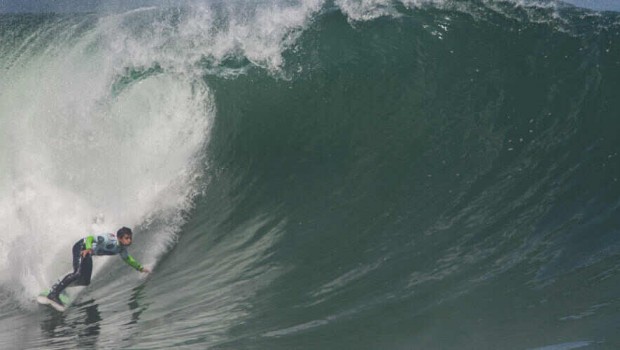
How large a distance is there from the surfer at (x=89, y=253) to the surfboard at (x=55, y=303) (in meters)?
0.03

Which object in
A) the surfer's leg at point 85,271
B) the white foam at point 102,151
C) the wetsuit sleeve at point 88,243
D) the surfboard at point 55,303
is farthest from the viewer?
the white foam at point 102,151

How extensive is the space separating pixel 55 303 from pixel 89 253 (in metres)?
0.66

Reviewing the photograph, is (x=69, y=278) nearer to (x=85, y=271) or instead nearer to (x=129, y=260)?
(x=85, y=271)

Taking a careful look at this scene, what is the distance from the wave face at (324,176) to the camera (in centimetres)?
660

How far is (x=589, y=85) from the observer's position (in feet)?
31.3

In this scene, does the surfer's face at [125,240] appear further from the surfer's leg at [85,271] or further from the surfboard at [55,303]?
the surfboard at [55,303]

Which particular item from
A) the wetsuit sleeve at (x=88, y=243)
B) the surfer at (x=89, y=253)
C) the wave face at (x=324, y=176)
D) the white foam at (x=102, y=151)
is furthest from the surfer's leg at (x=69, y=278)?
the white foam at (x=102, y=151)

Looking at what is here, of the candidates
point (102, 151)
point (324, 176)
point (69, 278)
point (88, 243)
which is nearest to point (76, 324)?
point (69, 278)

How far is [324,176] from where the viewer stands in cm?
940

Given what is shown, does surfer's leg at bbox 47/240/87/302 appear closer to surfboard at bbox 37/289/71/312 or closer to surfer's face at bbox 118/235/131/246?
surfboard at bbox 37/289/71/312

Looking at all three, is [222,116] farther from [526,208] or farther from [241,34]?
[526,208]

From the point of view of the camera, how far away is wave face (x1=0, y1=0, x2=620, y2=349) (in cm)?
660

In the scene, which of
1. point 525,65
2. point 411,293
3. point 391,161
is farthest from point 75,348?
point 525,65

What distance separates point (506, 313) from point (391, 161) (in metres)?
3.33
